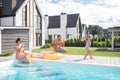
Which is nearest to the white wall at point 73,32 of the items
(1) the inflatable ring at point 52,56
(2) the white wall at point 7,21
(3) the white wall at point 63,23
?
(3) the white wall at point 63,23

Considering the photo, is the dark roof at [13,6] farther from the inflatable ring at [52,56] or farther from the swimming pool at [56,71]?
the swimming pool at [56,71]

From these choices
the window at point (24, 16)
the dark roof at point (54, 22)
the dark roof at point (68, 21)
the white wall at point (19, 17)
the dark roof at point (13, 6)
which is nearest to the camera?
the white wall at point (19, 17)

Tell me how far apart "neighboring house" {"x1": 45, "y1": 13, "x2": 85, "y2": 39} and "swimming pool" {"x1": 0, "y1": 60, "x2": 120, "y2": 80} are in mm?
32673

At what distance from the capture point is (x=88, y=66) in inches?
513

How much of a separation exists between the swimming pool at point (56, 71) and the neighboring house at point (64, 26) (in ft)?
107

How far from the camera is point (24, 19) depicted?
29953 mm

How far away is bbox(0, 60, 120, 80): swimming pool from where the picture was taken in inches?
460

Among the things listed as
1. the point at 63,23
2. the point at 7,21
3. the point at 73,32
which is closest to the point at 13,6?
the point at 7,21

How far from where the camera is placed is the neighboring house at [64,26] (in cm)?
4702

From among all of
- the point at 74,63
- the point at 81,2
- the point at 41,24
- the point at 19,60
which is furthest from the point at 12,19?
the point at 74,63

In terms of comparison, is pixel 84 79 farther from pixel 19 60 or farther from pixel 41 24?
pixel 41 24

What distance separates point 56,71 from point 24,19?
1810 cm

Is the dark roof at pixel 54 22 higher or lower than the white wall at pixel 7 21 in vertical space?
higher

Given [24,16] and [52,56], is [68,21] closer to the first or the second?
[24,16]
